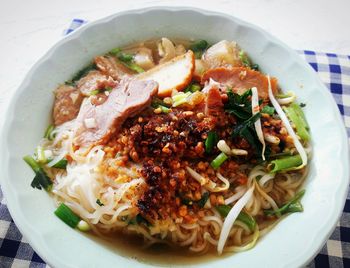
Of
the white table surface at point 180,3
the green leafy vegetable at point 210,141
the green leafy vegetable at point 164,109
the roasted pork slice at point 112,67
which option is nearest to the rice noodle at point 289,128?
the green leafy vegetable at point 210,141

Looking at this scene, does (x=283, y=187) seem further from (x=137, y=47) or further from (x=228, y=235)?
(x=137, y=47)

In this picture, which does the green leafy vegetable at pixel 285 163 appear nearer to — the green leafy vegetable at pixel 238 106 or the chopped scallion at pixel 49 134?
the green leafy vegetable at pixel 238 106

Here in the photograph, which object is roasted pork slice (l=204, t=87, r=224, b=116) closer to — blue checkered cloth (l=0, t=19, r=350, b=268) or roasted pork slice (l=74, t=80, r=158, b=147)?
roasted pork slice (l=74, t=80, r=158, b=147)

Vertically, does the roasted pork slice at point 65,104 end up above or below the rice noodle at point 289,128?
above

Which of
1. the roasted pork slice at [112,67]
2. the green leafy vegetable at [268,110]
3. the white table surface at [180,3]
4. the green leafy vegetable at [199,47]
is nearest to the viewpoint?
the green leafy vegetable at [268,110]

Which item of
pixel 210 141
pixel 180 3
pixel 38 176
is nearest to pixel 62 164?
pixel 38 176

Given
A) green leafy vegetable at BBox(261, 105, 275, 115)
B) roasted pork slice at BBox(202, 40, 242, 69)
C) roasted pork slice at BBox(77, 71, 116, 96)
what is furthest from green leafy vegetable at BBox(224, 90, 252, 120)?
roasted pork slice at BBox(77, 71, 116, 96)

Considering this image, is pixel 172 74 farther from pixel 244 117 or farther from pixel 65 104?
pixel 65 104
